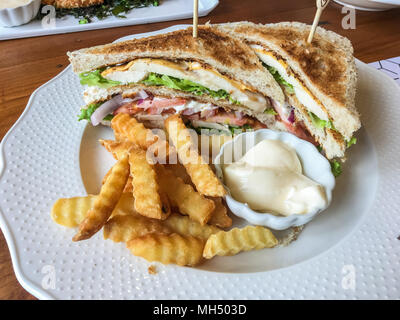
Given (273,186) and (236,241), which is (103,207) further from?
(273,186)

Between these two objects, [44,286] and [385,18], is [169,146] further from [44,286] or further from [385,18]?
[385,18]

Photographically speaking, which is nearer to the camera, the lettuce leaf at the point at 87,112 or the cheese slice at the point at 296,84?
the cheese slice at the point at 296,84

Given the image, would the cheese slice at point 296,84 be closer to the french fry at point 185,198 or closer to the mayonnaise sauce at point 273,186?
the mayonnaise sauce at point 273,186

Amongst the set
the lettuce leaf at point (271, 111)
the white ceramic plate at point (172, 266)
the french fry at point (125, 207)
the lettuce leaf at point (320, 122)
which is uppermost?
the lettuce leaf at point (320, 122)

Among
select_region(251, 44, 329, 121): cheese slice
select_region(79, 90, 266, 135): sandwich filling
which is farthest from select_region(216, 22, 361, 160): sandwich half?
select_region(79, 90, 266, 135): sandwich filling

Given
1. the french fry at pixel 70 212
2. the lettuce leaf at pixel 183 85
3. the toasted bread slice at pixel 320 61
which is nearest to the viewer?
the french fry at pixel 70 212

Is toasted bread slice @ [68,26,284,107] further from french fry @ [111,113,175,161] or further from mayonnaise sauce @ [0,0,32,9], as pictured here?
mayonnaise sauce @ [0,0,32,9]

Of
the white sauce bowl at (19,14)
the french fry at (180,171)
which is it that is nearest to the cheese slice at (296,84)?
the french fry at (180,171)
